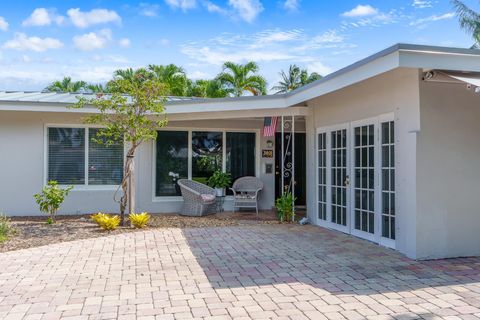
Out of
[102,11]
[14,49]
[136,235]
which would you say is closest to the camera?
[136,235]

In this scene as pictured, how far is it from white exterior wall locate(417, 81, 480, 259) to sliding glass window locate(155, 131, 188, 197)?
7295mm

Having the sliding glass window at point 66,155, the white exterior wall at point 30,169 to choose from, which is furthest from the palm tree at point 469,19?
the sliding glass window at point 66,155

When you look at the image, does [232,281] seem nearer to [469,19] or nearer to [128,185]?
[128,185]

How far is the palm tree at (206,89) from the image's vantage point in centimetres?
2600

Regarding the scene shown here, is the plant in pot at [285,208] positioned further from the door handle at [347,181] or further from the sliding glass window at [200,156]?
the sliding glass window at [200,156]

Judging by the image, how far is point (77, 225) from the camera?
9461 mm

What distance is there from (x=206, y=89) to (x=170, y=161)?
14.9 metres

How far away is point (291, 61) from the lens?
32.3 m

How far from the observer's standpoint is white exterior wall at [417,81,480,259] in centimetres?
629

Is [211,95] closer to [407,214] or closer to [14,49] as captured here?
[14,49]

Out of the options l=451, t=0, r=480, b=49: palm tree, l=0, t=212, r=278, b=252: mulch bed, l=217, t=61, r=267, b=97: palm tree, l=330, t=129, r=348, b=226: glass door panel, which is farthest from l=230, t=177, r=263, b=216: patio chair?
l=451, t=0, r=480, b=49: palm tree

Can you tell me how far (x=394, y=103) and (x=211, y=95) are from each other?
2016 cm

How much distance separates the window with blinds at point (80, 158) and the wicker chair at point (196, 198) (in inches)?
81.6

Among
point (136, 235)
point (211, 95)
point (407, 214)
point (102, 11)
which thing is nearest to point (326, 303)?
point (407, 214)
